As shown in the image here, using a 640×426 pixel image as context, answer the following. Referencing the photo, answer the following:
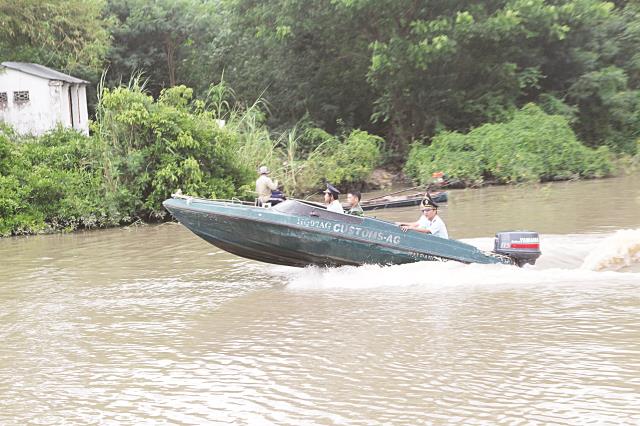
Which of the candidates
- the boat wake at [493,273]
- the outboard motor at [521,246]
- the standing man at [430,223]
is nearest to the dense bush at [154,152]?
the boat wake at [493,273]

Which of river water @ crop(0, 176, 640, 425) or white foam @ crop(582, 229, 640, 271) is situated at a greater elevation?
white foam @ crop(582, 229, 640, 271)

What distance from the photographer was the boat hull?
991cm

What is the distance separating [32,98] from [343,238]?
16.4 meters

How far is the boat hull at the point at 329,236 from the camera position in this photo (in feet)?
32.5

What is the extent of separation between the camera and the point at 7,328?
28.1 feet

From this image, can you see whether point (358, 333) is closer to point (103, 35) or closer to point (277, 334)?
point (277, 334)

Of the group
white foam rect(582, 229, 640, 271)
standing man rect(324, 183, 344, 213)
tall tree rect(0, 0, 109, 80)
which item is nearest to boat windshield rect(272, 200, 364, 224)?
standing man rect(324, 183, 344, 213)

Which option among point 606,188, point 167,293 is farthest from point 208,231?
point 606,188

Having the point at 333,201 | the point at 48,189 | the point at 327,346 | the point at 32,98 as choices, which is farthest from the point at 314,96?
the point at 327,346

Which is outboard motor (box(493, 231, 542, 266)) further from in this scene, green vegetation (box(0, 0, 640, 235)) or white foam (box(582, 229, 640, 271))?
green vegetation (box(0, 0, 640, 235))

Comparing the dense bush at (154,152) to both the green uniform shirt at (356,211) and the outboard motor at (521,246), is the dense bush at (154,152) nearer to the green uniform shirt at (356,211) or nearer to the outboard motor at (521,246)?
the green uniform shirt at (356,211)

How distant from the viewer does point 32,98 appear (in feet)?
75.5

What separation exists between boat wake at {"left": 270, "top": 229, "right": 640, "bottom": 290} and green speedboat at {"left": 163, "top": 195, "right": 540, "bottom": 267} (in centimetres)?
13

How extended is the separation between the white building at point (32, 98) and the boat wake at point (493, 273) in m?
15.1
